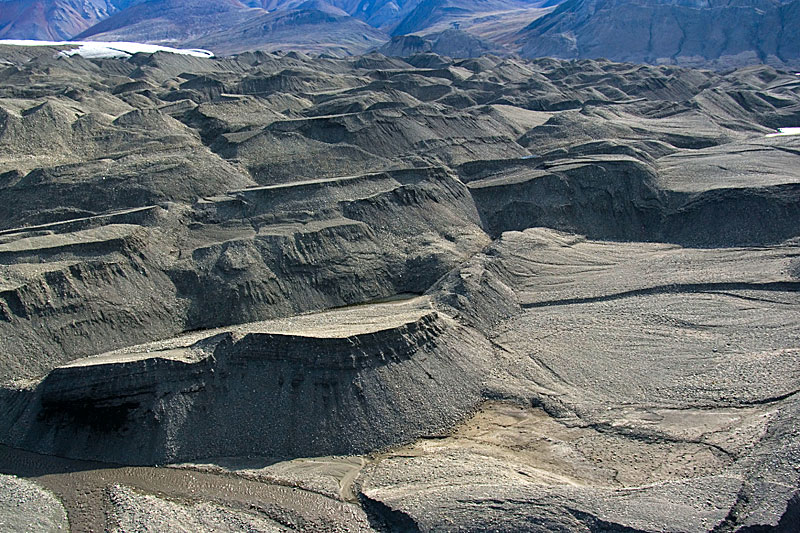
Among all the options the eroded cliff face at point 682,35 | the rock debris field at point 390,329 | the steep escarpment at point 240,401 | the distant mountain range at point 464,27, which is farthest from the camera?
the distant mountain range at point 464,27

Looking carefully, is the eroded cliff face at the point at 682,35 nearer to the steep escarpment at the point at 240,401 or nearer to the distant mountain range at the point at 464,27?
the distant mountain range at the point at 464,27

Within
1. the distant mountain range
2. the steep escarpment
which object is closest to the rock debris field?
the steep escarpment

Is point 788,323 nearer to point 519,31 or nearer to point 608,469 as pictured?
point 608,469

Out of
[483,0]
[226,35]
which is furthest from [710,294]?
[483,0]

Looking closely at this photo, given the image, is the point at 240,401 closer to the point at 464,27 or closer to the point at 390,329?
the point at 390,329

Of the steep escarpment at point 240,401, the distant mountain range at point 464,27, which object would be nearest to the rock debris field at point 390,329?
the steep escarpment at point 240,401
